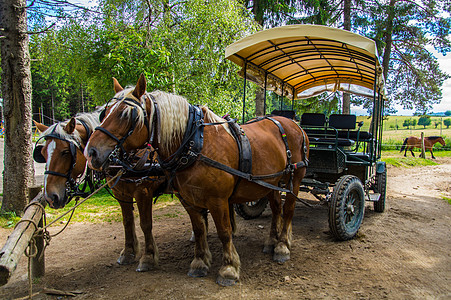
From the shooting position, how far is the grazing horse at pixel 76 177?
290 centimetres

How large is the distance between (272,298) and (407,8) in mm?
15146

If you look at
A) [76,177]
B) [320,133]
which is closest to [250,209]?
[320,133]

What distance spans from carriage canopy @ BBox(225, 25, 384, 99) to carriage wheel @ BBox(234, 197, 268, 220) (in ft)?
8.04

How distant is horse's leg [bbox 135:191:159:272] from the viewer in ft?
11.2

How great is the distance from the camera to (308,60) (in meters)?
6.05

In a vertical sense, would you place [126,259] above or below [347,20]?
below

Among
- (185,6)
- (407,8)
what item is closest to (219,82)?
(185,6)

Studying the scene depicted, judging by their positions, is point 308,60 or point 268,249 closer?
point 268,249

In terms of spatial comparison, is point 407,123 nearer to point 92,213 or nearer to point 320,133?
point 320,133

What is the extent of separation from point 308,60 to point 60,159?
16.3 feet

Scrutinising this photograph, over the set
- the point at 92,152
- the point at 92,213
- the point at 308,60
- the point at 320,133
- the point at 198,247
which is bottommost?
the point at 92,213

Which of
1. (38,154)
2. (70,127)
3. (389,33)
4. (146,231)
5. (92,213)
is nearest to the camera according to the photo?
(70,127)

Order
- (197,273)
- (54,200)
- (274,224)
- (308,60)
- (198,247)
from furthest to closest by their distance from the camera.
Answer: (308,60), (274,224), (198,247), (197,273), (54,200)

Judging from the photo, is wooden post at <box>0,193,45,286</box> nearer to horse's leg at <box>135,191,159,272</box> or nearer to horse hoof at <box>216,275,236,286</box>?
horse's leg at <box>135,191,159,272</box>
